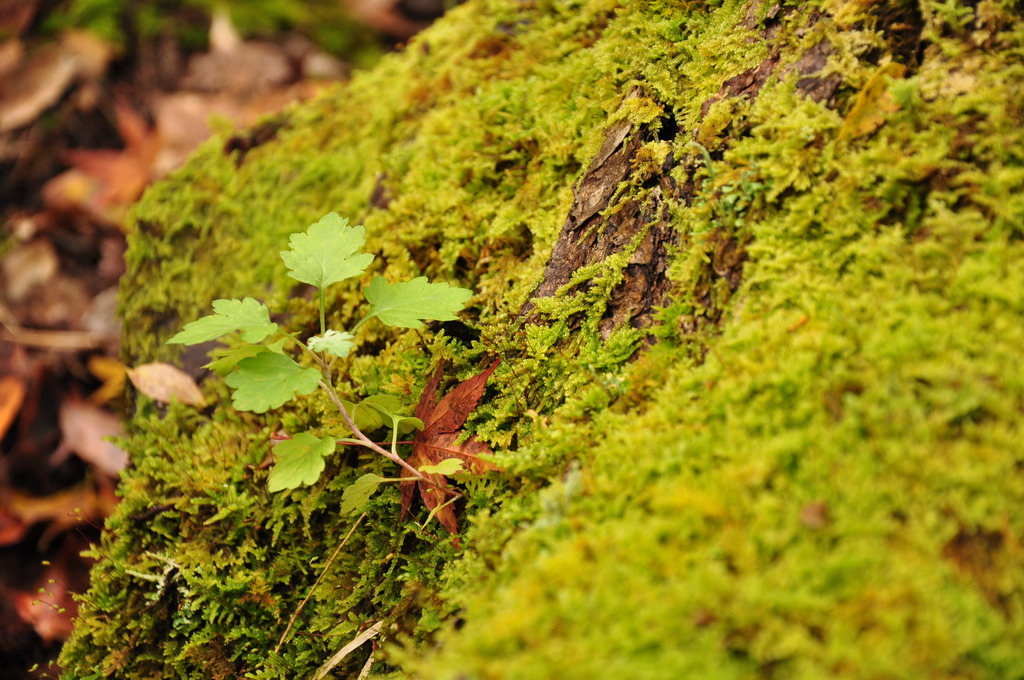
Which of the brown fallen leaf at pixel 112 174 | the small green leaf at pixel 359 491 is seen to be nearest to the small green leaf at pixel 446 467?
the small green leaf at pixel 359 491

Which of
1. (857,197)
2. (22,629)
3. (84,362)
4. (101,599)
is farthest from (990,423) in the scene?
(84,362)

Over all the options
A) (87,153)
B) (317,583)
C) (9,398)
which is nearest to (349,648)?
(317,583)

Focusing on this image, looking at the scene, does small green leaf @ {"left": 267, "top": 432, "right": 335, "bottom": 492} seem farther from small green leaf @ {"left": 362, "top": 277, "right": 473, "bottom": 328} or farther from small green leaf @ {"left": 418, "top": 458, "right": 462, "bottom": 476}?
small green leaf @ {"left": 362, "top": 277, "right": 473, "bottom": 328}

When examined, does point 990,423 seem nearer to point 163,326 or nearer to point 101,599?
point 101,599

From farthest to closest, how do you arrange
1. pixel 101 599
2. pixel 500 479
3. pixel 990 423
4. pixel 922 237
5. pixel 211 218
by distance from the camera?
pixel 211 218 → pixel 101 599 → pixel 500 479 → pixel 922 237 → pixel 990 423

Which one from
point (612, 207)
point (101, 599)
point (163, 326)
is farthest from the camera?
point (163, 326)

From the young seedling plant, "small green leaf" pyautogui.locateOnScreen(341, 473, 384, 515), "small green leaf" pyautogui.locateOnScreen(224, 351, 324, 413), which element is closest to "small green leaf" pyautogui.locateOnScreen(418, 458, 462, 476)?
the young seedling plant
